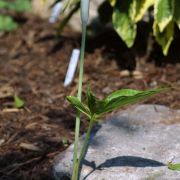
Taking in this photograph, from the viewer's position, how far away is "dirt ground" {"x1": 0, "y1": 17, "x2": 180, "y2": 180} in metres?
2.29

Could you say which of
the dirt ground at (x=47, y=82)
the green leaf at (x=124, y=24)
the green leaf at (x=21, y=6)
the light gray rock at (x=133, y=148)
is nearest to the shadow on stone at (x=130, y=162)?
the light gray rock at (x=133, y=148)

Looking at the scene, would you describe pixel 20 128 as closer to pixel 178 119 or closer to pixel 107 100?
pixel 178 119

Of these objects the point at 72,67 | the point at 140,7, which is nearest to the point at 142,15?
the point at 140,7

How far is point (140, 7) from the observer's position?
269 cm

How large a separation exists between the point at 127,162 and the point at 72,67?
973 millimetres

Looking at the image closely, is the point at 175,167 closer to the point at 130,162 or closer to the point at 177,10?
the point at 130,162

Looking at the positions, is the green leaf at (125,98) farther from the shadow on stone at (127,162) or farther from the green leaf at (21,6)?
the green leaf at (21,6)

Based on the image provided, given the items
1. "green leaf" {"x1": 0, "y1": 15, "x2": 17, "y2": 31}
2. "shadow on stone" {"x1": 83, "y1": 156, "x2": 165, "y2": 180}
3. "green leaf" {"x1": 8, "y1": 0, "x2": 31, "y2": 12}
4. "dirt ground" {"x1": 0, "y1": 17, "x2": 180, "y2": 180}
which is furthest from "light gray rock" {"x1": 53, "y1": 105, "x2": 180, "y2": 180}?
Result: "green leaf" {"x1": 8, "y1": 0, "x2": 31, "y2": 12}

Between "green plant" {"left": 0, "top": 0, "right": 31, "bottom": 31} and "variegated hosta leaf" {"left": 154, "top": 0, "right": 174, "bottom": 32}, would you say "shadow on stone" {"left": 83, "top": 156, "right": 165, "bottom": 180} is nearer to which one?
"variegated hosta leaf" {"left": 154, "top": 0, "right": 174, "bottom": 32}

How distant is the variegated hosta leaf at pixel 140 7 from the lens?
106 inches

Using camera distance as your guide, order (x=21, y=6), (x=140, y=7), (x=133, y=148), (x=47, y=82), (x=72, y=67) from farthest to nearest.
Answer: (x=21, y=6)
(x=47, y=82)
(x=72, y=67)
(x=140, y=7)
(x=133, y=148)

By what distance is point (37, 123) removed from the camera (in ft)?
8.41

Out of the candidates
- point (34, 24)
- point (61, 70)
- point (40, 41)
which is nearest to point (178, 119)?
point (61, 70)

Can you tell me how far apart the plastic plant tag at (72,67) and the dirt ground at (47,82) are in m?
0.06
